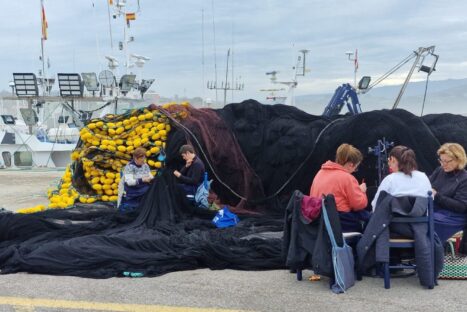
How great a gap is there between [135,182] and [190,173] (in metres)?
0.83

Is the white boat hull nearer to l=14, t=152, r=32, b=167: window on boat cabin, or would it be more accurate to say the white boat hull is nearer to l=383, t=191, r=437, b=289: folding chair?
l=14, t=152, r=32, b=167: window on boat cabin

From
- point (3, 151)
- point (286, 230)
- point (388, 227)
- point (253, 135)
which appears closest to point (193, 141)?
point (253, 135)

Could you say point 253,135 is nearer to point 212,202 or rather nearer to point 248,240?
point 212,202

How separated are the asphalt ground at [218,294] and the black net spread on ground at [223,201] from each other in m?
0.24

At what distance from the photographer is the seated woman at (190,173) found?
7.55 meters

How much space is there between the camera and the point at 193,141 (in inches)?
333

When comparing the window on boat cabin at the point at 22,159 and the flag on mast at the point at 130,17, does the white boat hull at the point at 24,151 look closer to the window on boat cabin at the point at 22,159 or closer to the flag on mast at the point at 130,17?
the window on boat cabin at the point at 22,159

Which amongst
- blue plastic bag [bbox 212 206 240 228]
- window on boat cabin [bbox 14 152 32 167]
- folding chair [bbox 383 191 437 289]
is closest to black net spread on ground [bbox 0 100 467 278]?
blue plastic bag [bbox 212 206 240 228]

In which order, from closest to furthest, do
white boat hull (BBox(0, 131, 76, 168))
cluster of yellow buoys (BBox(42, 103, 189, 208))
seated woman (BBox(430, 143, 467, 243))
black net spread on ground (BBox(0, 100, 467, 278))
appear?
seated woman (BBox(430, 143, 467, 243)), black net spread on ground (BBox(0, 100, 467, 278)), cluster of yellow buoys (BBox(42, 103, 189, 208)), white boat hull (BBox(0, 131, 76, 168))

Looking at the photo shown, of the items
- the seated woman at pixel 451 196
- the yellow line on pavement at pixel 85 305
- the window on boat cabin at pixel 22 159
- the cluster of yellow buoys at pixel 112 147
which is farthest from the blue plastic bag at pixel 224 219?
the window on boat cabin at pixel 22 159

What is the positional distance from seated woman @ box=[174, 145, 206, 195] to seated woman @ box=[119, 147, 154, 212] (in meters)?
0.47

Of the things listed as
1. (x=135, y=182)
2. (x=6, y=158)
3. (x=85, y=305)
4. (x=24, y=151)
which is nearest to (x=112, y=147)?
(x=135, y=182)

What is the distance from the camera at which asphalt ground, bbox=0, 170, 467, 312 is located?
4.34 metres

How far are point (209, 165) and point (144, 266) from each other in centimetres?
328
